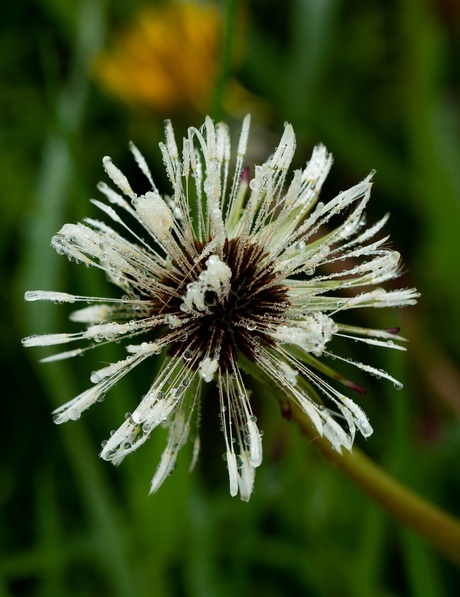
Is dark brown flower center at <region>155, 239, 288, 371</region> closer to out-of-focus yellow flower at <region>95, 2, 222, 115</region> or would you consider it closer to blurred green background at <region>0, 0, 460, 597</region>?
blurred green background at <region>0, 0, 460, 597</region>

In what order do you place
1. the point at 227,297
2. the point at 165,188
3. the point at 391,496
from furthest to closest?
the point at 165,188
the point at 391,496
the point at 227,297

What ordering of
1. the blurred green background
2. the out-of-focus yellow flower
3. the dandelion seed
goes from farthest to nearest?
the out-of-focus yellow flower → the blurred green background → the dandelion seed

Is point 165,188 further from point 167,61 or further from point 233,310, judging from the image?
point 233,310

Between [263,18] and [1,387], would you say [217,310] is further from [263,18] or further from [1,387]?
[263,18]

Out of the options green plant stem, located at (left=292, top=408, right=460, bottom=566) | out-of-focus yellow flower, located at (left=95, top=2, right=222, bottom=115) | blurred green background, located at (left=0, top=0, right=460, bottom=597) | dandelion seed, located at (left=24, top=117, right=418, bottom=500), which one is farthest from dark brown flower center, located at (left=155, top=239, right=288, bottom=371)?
out-of-focus yellow flower, located at (left=95, top=2, right=222, bottom=115)

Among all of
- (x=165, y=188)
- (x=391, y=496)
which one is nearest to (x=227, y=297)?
(x=391, y=496)

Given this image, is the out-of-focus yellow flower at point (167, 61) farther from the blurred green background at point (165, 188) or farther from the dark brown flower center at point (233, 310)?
the dark brown flower center at point (233, 310)
